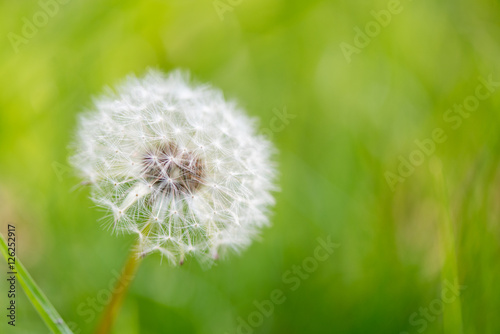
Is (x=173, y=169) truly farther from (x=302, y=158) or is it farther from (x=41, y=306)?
(x=302, y=158)

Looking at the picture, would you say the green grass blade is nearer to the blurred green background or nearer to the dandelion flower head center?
the dandelion flower head center

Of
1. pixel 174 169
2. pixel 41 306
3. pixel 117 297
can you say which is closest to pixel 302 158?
pixel 174 169

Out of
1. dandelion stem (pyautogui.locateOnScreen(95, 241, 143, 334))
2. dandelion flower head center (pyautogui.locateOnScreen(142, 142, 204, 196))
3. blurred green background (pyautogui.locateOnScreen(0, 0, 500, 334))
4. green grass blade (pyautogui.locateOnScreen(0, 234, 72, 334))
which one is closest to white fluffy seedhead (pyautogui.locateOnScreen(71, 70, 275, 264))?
dandelion flower head center (pyautogui.locateOnScreen(142, 142, 204, 196))

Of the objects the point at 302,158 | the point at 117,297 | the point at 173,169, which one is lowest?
the point at 117,297

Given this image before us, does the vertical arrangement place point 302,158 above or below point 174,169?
above

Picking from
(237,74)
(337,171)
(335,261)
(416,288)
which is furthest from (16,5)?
(416,288)

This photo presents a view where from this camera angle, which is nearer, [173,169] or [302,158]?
[173,169]

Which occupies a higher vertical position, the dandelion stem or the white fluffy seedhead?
the white fluffy seedhead

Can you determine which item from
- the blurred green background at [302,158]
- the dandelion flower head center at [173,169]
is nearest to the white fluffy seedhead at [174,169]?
the dandelion flower head center at [173,169]
